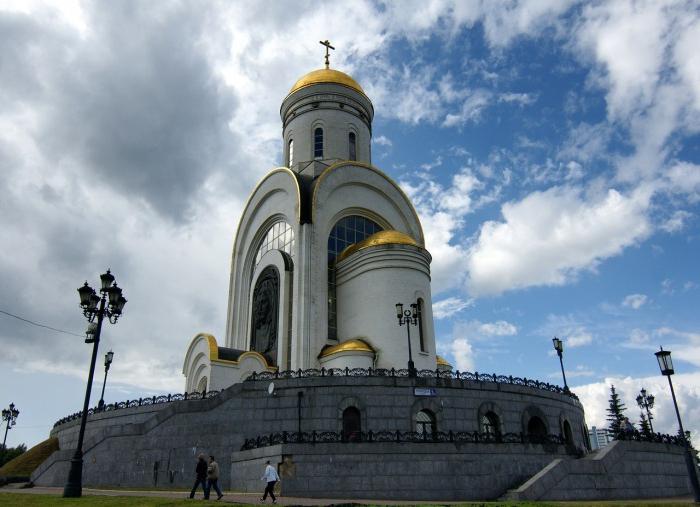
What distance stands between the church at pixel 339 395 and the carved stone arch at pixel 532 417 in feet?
0.25

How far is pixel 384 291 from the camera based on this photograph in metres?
26.0

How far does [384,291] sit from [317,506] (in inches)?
624

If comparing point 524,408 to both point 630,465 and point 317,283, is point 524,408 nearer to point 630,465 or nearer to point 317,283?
point 630,465

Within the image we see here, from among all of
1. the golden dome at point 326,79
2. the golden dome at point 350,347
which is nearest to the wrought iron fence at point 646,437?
the golden dome at point 350,347

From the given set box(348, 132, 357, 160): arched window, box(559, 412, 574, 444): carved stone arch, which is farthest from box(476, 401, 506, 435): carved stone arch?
box(348, 132, 357, 160): arched window

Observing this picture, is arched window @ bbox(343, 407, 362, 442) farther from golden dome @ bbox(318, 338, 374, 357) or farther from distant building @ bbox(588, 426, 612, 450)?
distant building @ bbox(588, 426, 612, 450)

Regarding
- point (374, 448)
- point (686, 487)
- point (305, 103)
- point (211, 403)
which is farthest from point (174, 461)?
point (305, 103)

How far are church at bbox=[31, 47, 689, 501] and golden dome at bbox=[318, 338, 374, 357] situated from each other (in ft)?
0.27

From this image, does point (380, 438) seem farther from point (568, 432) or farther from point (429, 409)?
point (568, 432)

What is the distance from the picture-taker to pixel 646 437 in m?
19.5

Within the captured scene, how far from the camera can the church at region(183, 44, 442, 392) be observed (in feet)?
84.7

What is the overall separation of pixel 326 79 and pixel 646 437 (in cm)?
2658

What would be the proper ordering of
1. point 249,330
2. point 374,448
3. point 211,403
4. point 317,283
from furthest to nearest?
point 249,330, point 317,283, point 211,403, point 374,448

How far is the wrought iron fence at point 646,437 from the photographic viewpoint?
18295mm
